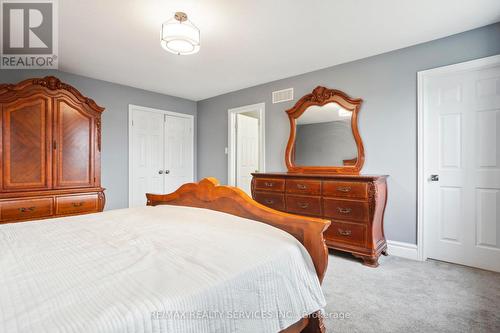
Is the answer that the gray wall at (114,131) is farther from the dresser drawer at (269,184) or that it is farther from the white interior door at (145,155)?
the dresser drawer at (269,184)

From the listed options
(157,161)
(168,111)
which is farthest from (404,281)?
(168,111)

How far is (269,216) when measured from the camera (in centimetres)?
153

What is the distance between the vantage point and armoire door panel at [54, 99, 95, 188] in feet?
9.92

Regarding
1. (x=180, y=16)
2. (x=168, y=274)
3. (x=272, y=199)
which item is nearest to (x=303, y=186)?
(x=272, y=199)

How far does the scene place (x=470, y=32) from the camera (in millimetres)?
2594

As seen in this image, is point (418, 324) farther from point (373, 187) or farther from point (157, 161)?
point (157, 161)

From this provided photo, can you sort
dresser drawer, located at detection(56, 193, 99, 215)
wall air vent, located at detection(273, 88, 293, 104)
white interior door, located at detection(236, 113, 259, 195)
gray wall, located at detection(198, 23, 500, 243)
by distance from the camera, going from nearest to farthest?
gray wall, located at detection(198, 23, 500, 243) → dresser drawer, located at detection(56, 193, 99, 215) → wall air vent, located at detection(273, 88, 293, 104) → white interior door, located at detection(236, 113, 259, 195)

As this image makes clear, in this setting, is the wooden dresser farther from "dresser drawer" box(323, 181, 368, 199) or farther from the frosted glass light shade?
the frosted glass light shade

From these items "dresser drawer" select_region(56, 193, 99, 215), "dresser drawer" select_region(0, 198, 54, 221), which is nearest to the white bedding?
"dresser drawer" select_region(0, 198, 54, 221)

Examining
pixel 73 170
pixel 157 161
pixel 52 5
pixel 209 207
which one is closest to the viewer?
pixel 209 207

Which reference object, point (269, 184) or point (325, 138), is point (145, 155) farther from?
point (325, 138)

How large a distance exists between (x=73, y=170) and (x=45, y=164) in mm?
278

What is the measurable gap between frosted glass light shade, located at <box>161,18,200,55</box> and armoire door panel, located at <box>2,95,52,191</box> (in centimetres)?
181

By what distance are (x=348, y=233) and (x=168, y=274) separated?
2.38 meters
